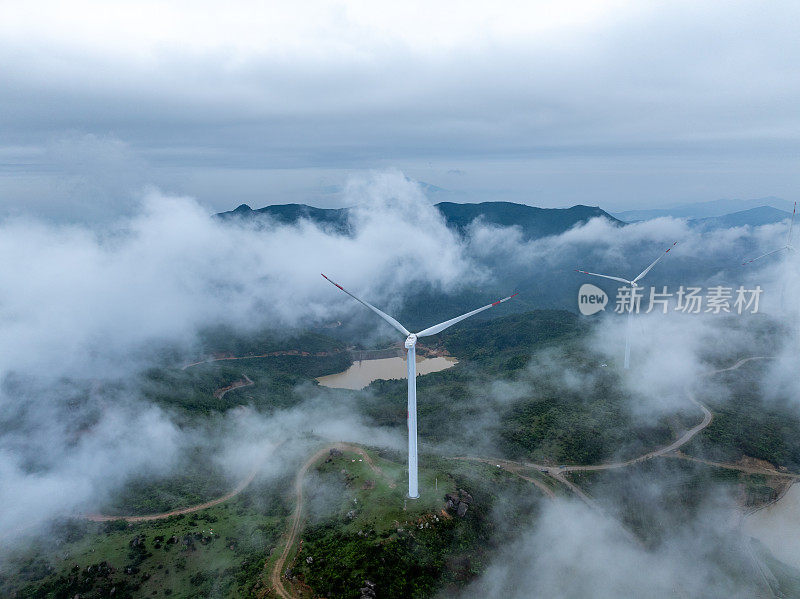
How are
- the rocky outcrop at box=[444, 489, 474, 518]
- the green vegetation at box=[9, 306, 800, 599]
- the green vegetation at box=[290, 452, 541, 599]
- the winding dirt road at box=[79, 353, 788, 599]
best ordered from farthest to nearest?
the winding dirt road at box=[79, 353, 788, 599]
the rocky outcrop at box=[444, 489, 474, 518]
the green vegetation at box=[9, 306, 800, 599]
the green vegetation at box=[290, 452, 541, 599]

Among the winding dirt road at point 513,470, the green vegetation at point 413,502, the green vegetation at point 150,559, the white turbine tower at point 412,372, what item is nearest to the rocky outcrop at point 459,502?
the green vegetation at point 413,502

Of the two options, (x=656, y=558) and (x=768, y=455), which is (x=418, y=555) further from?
(x=768, y=455)

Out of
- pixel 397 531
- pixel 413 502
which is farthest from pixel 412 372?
pixel 413 502

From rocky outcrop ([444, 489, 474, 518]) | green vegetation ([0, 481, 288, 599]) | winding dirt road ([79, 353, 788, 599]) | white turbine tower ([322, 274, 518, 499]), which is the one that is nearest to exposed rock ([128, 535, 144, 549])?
green vegetation ([0, 481, 288, 599])

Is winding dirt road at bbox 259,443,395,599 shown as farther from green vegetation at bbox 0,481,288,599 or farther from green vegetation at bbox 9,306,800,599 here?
green vegetation at bbox 0,481,288,599

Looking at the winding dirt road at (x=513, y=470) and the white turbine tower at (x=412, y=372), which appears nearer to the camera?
the white turbine tower at (x=412, y=372)

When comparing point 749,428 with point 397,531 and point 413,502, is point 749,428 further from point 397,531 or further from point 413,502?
point 397,531

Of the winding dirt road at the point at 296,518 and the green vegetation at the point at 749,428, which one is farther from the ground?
the green vegetation at the point at 749,428

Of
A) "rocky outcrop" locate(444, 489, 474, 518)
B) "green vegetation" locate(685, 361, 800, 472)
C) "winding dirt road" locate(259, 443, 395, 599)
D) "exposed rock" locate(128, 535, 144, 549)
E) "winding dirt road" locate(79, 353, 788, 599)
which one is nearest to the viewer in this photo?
"winding dirt road" locate(259, 443, 395, 599)

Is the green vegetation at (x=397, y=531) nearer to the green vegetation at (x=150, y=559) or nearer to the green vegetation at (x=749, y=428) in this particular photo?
the green vegetation at (x=150, y=559)

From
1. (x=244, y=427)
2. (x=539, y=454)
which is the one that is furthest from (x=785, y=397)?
(x=244, y=427)

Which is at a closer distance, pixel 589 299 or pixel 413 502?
pixel 413 502
